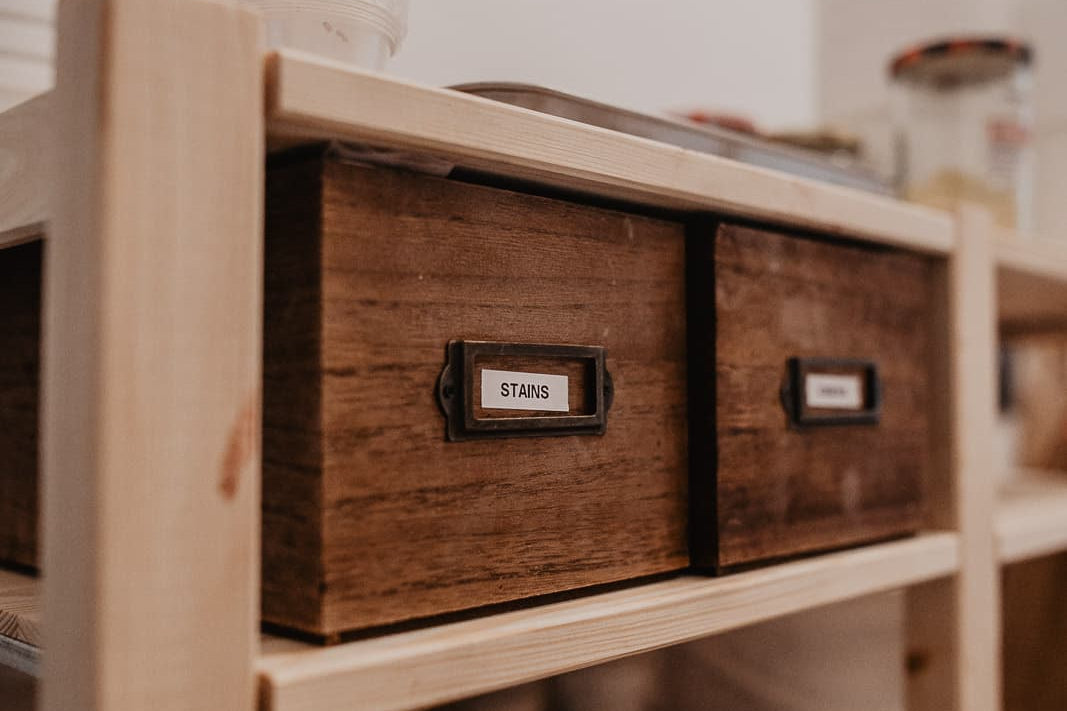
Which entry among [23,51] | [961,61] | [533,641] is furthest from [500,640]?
[961,61]

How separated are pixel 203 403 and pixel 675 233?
12.4 inches

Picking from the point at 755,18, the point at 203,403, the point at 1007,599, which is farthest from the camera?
the point at 755,18

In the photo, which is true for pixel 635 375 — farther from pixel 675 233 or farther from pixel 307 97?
pixel 307 97

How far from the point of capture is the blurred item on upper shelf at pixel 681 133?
500 mm

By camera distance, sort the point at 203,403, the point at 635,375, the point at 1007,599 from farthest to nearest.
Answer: the point at 1007,599 < the point at 635,375 < the point at 203,403

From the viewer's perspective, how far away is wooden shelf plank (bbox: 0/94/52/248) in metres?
0.43

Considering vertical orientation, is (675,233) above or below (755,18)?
below

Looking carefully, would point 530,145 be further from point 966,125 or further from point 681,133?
point 966,125

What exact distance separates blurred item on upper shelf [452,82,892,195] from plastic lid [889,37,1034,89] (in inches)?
15.0

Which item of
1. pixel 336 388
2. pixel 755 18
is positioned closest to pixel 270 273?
pixel 336 388

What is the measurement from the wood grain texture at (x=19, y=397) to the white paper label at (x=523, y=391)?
0.98 ft

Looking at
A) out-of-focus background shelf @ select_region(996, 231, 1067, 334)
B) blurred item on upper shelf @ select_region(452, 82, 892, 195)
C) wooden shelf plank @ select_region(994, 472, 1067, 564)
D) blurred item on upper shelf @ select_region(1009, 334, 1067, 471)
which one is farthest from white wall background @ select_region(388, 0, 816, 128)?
blurred item on upper shelf @ select_region(1009, 334, 1067, 471)

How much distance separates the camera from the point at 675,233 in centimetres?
56

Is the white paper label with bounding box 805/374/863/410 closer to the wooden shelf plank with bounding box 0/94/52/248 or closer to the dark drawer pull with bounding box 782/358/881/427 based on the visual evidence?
the dark drawer pull with bounding box 782/358/881/427
